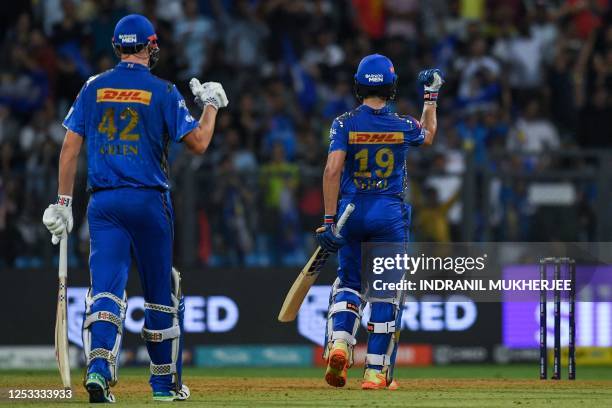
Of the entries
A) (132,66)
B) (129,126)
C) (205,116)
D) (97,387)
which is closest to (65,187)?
(129,126)

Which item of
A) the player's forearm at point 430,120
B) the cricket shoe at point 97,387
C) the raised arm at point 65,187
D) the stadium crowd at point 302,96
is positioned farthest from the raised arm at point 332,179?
the stadium crowd at point 302,96

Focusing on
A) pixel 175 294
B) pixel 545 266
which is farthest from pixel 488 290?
pixel 175 294

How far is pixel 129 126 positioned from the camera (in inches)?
384

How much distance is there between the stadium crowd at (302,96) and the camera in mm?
16344

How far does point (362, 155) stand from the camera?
1142cm

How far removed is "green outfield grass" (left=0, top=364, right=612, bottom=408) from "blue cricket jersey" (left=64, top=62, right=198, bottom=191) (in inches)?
63.0

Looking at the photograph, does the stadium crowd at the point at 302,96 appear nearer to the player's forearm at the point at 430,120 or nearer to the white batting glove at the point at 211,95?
the player's forearm at the point at 430,120

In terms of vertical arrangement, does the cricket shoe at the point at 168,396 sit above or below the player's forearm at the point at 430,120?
below

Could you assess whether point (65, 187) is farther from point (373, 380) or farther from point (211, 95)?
point (373, 380)

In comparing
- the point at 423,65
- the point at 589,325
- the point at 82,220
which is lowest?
the point at 589,325

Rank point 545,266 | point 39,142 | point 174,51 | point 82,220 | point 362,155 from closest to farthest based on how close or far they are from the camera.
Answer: point 362,155 < point 545,266 < point 82,220 < point 39,142 < point 174,51

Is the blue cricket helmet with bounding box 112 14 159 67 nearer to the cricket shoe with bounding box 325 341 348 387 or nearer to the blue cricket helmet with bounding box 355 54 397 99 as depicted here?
the blue cricket helmet with bounding box 355 54 397 99

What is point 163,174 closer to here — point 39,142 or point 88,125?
point 88,125

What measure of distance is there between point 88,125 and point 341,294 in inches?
112
